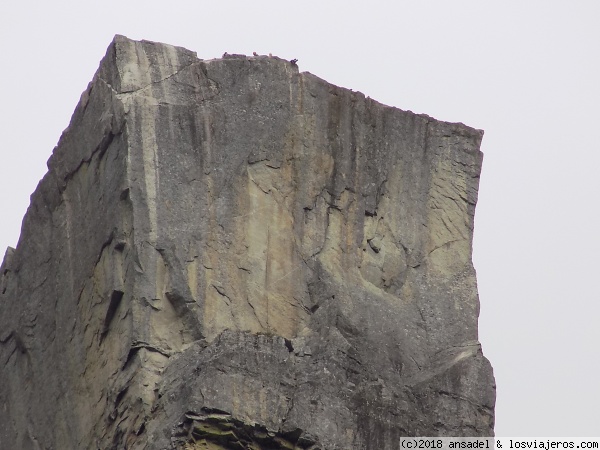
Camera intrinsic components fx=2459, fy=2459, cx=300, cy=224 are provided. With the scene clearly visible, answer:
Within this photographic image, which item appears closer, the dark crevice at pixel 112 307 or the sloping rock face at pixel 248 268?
the sloping rock face at pixel 248 268

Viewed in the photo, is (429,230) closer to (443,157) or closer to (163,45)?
(443,157)

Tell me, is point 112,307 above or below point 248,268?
below

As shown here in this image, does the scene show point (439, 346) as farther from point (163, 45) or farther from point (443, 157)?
point (163, 45)

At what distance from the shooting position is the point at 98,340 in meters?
24.6

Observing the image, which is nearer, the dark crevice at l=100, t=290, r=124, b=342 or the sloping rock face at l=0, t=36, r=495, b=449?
the sloping rock face at l=0, t=36, r=495, b=449

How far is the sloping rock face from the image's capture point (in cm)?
2355

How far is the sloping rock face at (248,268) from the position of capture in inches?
927

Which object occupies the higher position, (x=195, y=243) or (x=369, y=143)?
(x=369, y=143)

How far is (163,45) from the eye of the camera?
2509 cm

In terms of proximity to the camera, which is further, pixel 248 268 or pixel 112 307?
pixel 248 268

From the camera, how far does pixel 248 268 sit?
2444 centimetres

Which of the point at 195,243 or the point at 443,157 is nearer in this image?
the point at 195,243

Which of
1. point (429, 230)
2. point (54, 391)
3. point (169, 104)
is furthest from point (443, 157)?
point (54, 391)

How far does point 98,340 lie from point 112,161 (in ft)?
5.89
